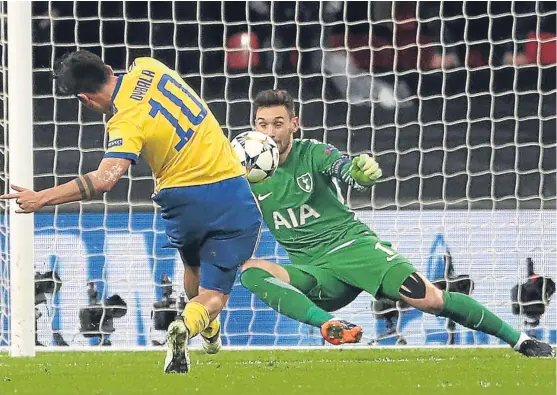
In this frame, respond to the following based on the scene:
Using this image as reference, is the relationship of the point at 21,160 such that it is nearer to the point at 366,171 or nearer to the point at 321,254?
the point at 321,254

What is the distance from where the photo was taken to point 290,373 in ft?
18.1

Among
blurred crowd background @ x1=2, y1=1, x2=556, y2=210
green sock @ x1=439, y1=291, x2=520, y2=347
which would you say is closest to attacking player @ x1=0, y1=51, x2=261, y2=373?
green sock @ x1=439, y1=291, x2=520, y2=347

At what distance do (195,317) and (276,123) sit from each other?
179cm

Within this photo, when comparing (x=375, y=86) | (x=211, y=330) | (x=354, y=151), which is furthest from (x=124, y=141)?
(x=375, y=86)

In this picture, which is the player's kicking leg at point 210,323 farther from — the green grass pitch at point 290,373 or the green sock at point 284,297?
the green sock at point 284,297

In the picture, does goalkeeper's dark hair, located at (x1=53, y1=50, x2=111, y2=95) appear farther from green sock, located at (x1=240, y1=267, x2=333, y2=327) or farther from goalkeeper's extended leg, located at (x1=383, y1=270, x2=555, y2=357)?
goalkeeper's extended leg, located at (x1=383, y1=270, x2=555, y2=357)

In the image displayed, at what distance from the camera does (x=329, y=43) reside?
10227mm

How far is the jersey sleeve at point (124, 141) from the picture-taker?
4.94m

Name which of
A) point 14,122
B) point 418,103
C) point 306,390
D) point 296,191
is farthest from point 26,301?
point 418,103

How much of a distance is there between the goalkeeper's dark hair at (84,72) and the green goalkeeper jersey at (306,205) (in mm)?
1661

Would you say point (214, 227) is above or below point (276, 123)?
below

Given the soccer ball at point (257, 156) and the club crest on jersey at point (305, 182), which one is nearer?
the soccer ball at point (257, 156)

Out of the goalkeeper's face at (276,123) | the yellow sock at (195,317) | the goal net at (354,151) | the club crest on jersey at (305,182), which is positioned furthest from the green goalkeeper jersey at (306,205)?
the yellow sock at (195,317)

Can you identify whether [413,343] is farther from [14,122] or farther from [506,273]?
[14,122]
